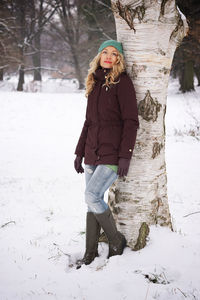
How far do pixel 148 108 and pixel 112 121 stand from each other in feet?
1.33

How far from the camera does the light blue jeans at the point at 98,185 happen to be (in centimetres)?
238

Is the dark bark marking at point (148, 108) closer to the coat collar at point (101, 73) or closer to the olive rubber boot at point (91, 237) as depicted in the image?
the coat collar at point (101, 73)

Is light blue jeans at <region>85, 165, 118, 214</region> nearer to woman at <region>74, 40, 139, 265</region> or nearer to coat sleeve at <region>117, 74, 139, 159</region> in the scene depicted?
woman at <region>74, 40, 139, 265</region>

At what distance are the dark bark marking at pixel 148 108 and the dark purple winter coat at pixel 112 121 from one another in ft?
0.67

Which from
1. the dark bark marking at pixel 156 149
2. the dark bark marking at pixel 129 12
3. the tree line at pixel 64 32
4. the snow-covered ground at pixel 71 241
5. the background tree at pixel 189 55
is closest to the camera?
the snow-covered ground at pixel 71 241

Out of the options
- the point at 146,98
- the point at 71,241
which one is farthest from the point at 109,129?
the point at 71,241

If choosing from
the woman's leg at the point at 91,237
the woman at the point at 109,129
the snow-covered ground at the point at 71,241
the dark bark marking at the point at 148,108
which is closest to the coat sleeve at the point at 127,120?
the woman at the point at 109,129

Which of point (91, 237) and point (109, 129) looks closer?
point (109, 129)

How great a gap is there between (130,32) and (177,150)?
506 centimetres

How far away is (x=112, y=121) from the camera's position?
7.91ft

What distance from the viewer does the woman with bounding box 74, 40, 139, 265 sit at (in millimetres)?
2295

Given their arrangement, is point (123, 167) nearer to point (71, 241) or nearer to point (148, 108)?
point (148, 108)

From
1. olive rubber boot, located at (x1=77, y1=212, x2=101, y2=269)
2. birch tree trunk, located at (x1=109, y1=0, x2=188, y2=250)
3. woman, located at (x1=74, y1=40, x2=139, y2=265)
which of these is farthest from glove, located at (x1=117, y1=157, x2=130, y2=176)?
olive rubber boot, located at (x1=77, y1=212, x2=101, y2=269)

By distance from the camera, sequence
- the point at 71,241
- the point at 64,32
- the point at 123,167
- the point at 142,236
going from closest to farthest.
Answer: the point at 123,167, the point at 142,236, the point at 71,241, the point at 64,32
